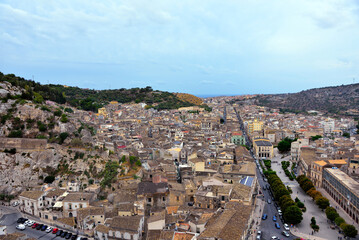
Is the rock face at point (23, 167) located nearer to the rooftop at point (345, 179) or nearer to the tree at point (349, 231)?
the tree at point (349, 231)

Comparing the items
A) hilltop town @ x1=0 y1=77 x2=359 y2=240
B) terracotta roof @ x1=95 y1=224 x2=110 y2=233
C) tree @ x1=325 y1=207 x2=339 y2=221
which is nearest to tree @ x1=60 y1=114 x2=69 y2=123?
hilltop town @ x1=0 y1=77 x2=359 y2=240

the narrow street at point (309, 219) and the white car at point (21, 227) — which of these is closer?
the narrow street at point (309, 219)

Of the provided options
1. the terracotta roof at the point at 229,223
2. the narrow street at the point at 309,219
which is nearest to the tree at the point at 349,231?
the narrow street at the point at 309,219

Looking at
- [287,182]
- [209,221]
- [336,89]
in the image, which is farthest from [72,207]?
[336,89]

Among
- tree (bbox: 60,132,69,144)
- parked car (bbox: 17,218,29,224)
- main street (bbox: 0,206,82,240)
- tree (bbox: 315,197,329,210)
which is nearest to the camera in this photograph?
main street (bbox: 0,206,82,240)

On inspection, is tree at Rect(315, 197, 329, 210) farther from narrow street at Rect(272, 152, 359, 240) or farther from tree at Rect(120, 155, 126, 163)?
tree at Rect(120, 155, 126, 163)

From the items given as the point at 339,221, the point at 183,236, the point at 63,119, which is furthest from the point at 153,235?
the point at 63,119

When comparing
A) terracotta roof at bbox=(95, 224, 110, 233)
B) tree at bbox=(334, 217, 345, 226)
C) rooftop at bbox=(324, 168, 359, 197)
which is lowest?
tree at bbox=(334, 217, 345, 226)
